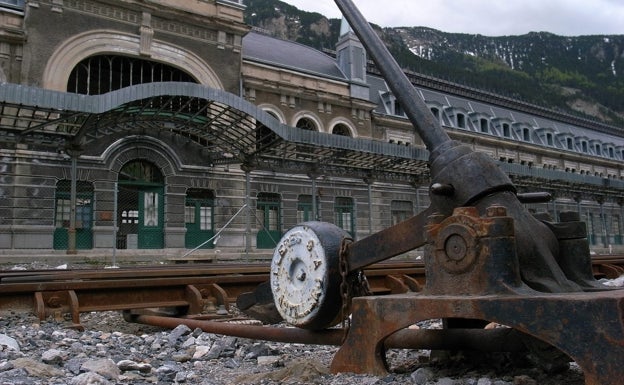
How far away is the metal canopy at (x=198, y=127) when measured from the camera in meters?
13.7

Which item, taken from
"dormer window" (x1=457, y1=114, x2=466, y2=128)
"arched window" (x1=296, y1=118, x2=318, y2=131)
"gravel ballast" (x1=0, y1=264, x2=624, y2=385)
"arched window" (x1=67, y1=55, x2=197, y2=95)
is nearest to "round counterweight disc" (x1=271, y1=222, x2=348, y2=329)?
"gravel ballast" (x1=0, y1=264, x2=624, y2=385)

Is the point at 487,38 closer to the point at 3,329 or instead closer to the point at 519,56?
the point at 519,56

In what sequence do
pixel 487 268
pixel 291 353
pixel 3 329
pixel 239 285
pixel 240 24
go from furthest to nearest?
pixel 240 24, pixel 239 285, pixel 3 329, pixel 291 353, pixel 487 268

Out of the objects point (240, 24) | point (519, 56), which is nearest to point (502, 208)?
point (240, 24)

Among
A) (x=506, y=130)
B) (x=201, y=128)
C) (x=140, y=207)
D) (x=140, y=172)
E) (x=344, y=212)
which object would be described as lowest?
(x=140, y=207)

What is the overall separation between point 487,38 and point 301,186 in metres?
170

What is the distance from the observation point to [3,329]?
194 inches

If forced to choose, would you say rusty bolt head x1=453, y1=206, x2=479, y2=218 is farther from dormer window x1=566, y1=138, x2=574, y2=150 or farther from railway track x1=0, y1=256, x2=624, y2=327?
dormer window x1=566, y1=138, x2=574, y2=150

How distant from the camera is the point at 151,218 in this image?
22.0 metres

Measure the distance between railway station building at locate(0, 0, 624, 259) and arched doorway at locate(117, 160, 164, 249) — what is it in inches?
1.8

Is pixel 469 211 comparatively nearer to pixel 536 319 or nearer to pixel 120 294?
pixel 536 319

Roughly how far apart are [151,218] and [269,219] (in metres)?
6.36

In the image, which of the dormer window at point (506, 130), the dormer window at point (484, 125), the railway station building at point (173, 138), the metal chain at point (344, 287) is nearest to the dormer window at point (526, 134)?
the dormer window at point (506, 130)

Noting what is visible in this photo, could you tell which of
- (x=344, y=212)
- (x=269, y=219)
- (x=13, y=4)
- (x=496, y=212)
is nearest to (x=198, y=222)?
(x=269, y=219)
